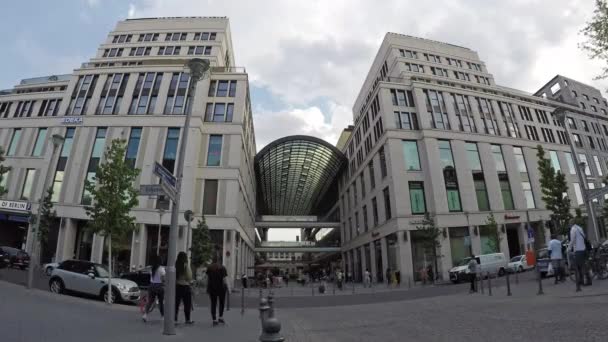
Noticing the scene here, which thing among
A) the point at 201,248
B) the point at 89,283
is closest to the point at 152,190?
the point at 89,283

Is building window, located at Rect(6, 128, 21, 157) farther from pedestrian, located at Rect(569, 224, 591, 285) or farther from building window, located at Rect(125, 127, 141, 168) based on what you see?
pedestrian, located at Rect(569, 224, 591, 285)

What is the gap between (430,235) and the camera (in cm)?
3177

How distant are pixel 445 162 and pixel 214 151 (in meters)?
25.1

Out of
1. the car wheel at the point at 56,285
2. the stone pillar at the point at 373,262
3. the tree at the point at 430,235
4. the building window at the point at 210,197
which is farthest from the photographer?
the stone pillar at the point at 373,262

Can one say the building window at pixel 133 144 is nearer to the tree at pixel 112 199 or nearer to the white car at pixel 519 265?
the tree at pixel 112 199

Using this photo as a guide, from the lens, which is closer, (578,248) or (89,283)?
(578,248)

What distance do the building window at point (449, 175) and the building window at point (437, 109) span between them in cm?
218

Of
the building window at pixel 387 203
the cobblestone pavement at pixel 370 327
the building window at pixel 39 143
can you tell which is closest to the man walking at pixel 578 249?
the cobblestone pavement at pixel 370 327

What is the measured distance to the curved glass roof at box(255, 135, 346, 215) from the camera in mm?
53094

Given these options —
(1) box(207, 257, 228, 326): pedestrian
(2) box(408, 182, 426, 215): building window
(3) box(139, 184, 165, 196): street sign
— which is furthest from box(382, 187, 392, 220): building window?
(3) box(139, 184, 165, 196): street sign

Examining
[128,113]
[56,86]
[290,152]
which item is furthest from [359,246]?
[56,86]

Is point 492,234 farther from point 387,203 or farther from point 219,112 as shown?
point 219,112

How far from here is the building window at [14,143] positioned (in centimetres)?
3894

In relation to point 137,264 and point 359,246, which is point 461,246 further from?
point 137,264
